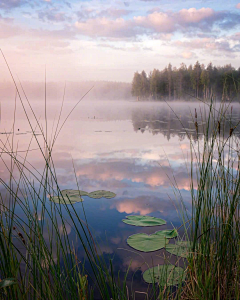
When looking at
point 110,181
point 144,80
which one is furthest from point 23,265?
point 144,80

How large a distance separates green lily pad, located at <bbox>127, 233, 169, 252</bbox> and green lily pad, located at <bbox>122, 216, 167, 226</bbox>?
24cm

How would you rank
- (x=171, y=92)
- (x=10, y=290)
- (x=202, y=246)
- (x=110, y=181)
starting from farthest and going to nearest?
(x=171, y=92)
(x=110, y=181)
(x=202, y=246)
(x=10, y=290)

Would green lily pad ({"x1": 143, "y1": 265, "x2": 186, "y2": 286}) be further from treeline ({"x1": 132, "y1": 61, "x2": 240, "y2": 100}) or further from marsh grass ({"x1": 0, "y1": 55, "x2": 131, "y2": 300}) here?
treeline ({"x1": 132, "y1": 61, "x2": 240, "y2": 100})

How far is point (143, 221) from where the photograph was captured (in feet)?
9.62

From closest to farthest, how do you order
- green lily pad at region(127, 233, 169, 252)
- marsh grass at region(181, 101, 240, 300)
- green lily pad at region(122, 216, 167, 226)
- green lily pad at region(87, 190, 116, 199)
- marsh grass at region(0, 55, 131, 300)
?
marsh grass at region(0, 55, 131, 300) < marsh grass at region(181, 101, 240, 300) < green lily pad at region(127, 233, 169, 252) < green lily pad at region(122, 216, 167, 226) < green lily pad at region(87, 190, 116, 199)

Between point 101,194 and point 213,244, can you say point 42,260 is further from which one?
point 101,194

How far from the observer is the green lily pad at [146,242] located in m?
2.36

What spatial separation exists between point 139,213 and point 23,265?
138cm

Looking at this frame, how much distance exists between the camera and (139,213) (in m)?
3.23

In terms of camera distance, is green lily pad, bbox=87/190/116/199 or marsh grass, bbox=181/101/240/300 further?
green lily pad, bbox=87/190/116/199

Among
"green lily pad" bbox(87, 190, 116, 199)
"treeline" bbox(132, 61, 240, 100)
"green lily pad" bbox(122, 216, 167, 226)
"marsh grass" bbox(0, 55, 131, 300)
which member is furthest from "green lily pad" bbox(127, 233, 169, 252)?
"treeline" bbox(132, 61, 240, 100)

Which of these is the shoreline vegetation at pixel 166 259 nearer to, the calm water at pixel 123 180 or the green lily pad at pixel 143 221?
the calm water at pixel 123 180

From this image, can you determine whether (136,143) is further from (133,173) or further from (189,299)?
(189,299)

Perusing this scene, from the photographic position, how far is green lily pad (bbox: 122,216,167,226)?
2.85m
